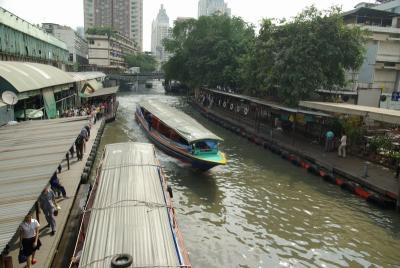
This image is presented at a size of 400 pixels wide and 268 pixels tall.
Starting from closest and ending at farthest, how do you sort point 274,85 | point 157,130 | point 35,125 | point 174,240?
point 174,240 → point 35,125 → point 157,130 → point 274,85

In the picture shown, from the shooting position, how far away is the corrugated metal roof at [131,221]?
305 inches

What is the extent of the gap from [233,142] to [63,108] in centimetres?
1717

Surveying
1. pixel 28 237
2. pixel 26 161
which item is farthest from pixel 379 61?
pixel 28 237

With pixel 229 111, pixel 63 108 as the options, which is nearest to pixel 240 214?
pixel 63 108

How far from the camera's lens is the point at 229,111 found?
46.1 metres

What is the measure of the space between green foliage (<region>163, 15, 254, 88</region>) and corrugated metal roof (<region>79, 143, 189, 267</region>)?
117ft

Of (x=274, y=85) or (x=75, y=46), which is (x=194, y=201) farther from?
Answer: (x=75, y=46)

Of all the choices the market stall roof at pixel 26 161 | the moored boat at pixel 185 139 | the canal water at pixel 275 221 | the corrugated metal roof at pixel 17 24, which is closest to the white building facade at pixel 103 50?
the corrugated metal roof at pixel 17 24

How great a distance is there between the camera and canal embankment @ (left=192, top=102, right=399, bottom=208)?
17797 millimetres

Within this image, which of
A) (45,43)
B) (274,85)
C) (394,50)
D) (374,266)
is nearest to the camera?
(374,266)

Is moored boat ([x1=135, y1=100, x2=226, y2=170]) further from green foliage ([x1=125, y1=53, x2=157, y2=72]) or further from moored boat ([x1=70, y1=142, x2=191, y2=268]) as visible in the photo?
green foliage ([x1=125, y1=53, x2=157, y2=72])

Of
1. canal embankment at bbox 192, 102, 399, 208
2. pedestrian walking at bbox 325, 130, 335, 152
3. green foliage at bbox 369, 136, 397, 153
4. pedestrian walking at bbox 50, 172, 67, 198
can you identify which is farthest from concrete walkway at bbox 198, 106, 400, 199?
pedestrian walking at bbox 50, 172, 67, 198

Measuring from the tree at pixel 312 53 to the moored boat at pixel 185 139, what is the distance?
9.38 metres

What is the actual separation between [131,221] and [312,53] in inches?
915
